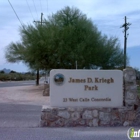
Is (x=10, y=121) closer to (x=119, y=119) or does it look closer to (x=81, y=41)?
(x=119, y=119)

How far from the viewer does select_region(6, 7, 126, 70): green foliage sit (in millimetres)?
28003

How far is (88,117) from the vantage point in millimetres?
11273

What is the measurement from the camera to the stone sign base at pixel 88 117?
36.7ft

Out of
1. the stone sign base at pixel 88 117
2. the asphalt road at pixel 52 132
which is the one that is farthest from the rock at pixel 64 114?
the asphalt road at pixel 52 132

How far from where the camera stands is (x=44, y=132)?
10.0m

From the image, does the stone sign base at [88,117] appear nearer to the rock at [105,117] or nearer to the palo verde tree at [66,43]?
the rock at [105,117]

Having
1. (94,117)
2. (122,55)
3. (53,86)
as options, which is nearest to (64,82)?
(53,86)

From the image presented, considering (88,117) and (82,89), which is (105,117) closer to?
(88,117)

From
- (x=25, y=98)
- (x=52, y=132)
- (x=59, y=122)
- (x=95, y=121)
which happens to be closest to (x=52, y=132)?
(x=52, y=132)

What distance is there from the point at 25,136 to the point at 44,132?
84 cm

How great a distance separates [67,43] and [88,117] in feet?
56.1

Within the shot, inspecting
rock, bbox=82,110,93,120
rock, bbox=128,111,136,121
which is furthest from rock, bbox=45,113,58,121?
rock, bbox=128,111,136,121

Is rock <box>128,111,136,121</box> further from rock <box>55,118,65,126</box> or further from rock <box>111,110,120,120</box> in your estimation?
rock <box>55,118,65,126</box>

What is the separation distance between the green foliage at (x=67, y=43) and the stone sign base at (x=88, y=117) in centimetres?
1651
